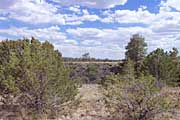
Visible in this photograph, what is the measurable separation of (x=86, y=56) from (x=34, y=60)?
77698mm

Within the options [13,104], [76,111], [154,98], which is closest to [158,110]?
[154,98]

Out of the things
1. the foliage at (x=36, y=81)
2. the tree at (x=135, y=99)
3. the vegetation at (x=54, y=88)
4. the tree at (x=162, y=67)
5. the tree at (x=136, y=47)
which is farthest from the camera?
the tree at (x=136, y=47)

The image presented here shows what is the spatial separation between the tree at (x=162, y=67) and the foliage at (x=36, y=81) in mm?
12916

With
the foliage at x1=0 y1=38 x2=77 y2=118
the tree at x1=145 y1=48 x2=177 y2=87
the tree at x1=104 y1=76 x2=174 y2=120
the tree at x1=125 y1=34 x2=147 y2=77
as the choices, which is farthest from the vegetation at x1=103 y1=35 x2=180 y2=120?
the tree at x1=125 y1=34 x2=147 y2=77

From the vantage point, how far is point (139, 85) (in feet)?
46.2

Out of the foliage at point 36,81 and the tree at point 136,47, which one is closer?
the foliage at point 36,81

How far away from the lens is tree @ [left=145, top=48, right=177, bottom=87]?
28.3 metres

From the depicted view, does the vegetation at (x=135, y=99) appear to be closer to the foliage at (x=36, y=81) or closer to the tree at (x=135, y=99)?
the tree at (x=135, y=99)

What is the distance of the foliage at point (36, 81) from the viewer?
619 inches

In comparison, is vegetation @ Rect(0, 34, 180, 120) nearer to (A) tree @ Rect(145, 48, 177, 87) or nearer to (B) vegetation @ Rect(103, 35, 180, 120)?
(B) vegetation @ Rect(103, 35, 180, 120)

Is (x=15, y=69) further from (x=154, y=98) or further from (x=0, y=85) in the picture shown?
(x=154, y=98)

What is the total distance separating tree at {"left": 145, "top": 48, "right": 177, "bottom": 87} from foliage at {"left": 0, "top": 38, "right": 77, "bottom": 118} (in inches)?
509

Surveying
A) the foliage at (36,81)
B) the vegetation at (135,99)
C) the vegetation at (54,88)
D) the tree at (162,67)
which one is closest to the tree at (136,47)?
the tree at (162,67)

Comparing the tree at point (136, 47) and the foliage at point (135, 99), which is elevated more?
the tree at point (136, 47)
